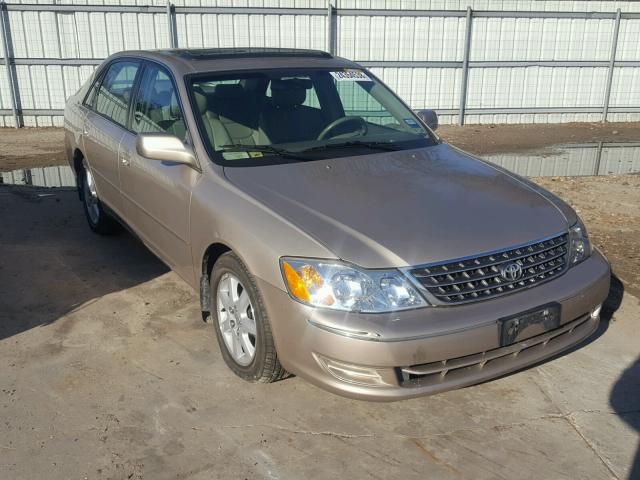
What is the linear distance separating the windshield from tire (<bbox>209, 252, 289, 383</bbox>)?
704 mm

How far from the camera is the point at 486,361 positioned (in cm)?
306

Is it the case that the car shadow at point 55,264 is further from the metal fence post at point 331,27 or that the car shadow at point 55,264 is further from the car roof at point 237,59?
the metal fence post at point 331,27

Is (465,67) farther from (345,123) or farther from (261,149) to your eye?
(261,149)

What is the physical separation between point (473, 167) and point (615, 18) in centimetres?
1169

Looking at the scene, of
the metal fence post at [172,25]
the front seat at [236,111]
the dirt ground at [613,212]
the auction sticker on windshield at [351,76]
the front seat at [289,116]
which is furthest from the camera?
the metal fence post at [172,25]

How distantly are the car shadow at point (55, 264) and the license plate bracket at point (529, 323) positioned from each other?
3039 mm

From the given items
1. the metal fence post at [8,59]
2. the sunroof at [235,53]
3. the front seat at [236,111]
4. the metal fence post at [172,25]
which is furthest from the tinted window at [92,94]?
the metal fence post at [8,59]

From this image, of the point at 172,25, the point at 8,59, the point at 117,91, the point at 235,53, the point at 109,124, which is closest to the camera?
the point at 235,53

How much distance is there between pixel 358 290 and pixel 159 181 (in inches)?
73.6

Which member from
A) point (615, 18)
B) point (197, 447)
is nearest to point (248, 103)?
point (197, 447)

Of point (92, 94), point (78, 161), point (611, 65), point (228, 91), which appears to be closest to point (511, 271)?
point (228, 91)

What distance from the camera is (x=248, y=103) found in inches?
167

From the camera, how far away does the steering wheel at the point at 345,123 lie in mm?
4287

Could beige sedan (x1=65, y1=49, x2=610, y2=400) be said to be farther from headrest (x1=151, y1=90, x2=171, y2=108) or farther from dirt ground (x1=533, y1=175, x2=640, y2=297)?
dirt ground (x1=533, y1=175, x2=640, y2=297)
